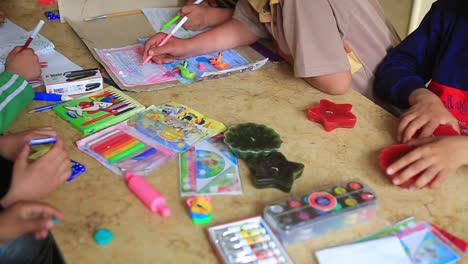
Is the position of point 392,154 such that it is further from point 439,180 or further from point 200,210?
point 200,210

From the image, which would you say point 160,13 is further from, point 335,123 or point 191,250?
point 191,250

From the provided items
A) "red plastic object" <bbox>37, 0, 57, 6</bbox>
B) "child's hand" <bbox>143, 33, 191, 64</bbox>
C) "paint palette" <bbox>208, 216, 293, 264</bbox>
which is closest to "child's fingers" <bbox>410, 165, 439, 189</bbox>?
"paint palette" <bbox>208, 216, 293, 264</bbox>

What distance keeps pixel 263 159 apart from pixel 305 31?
0.32 metres

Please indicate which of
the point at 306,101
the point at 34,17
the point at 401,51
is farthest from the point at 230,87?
the point at 34,17

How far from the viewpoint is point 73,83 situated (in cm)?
90

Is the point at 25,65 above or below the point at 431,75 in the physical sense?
above

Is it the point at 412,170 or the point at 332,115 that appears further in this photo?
the point at 332,115

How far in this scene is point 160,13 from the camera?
1271 millimetres

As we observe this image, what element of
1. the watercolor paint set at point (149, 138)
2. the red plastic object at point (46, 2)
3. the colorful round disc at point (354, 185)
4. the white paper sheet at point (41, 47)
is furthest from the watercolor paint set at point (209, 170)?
the red plastic object at point (46, 2)

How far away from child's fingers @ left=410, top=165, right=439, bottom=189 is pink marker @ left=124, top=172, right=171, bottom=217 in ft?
1.15

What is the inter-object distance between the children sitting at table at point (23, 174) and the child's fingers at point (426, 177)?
0.49 metres

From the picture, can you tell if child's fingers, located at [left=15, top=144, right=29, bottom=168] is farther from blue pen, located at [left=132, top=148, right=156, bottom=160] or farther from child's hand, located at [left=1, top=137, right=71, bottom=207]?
blue pen, located at [left=132, top=148, right=156, bottom=160]

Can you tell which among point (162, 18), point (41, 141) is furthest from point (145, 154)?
point (162, 18)

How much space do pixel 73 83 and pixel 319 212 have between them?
0.53 m
